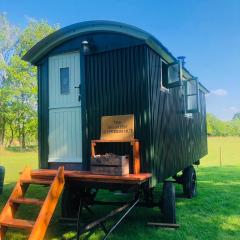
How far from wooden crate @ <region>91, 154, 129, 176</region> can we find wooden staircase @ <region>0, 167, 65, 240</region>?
593mm

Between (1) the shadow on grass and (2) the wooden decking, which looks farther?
(1) the shadow on grass

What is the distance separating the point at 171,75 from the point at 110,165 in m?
2.84

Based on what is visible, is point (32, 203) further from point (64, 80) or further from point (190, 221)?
point (190, 221)

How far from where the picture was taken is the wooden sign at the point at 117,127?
524 centimetres

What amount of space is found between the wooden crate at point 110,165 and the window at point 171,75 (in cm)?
225

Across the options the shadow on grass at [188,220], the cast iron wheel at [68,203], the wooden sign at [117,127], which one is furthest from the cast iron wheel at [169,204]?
the cast iron wheel at [68,203]

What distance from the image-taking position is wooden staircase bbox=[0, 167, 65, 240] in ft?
13.0

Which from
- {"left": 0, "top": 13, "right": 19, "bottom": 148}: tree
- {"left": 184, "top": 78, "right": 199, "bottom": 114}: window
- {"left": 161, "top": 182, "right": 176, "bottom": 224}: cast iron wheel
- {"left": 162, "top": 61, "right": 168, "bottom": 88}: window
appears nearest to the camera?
{"left": 161, "top": 182, "right": 176, "bottom": 224}: cast iron wheel

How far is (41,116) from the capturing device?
632cm

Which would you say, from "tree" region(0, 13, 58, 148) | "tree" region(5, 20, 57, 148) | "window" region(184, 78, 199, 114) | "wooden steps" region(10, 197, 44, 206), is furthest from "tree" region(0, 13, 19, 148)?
"wooden steps" region(10, 197, 44, 206)

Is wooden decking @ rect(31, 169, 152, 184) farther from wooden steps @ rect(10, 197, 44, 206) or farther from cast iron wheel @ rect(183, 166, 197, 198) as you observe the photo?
cast iron wheel @ rect(183, 166, 197, 198)

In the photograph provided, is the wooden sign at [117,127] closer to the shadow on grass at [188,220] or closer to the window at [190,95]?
the shadow on grass at [188,220]

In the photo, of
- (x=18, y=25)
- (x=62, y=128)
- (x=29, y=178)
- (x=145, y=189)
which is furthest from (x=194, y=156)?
(x=18, y=25)

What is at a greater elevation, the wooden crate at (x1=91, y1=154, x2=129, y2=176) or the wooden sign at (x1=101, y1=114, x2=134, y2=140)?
the wooden sign at (x1=101, y1=114, x2=134, y2=140)
